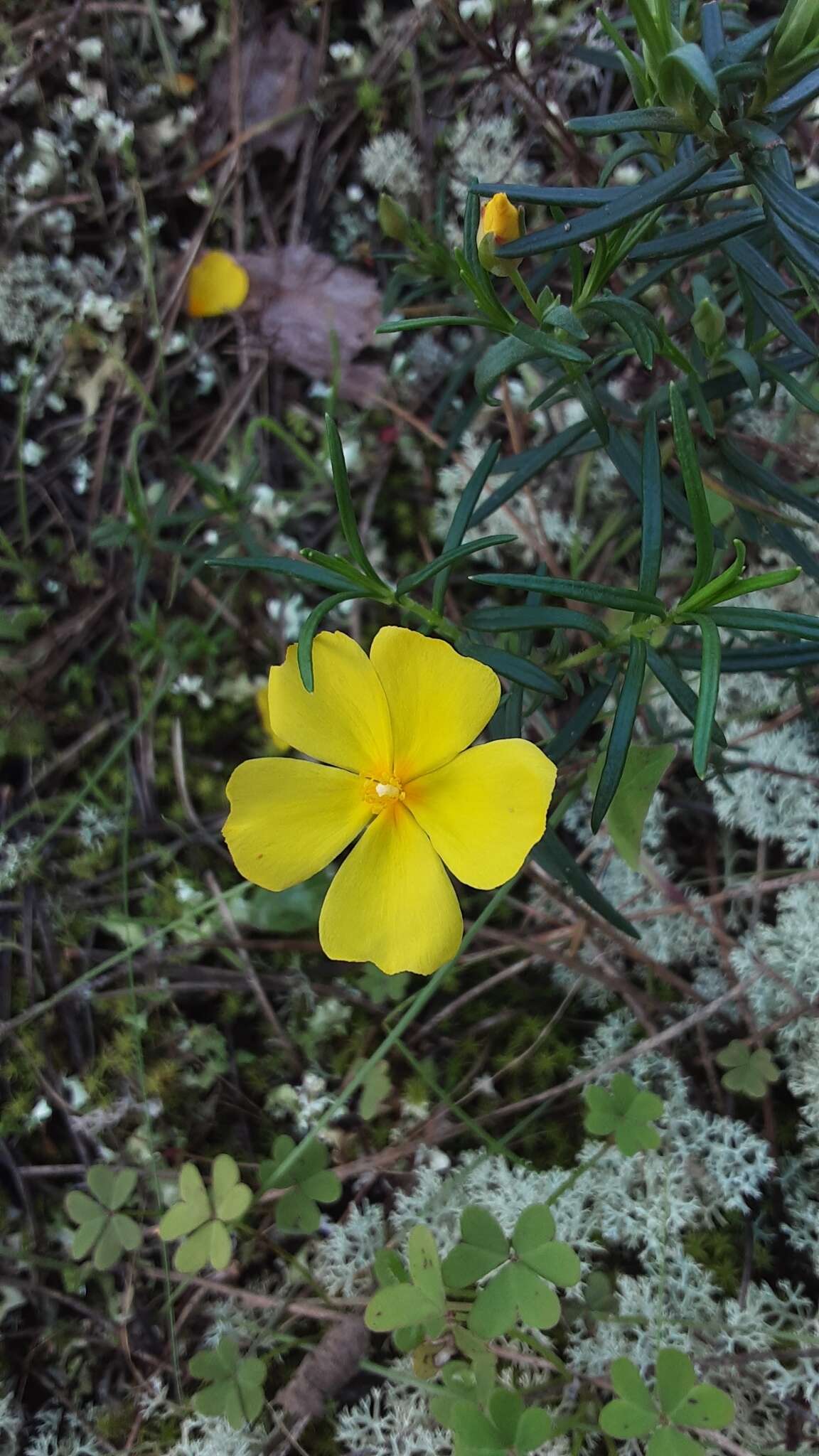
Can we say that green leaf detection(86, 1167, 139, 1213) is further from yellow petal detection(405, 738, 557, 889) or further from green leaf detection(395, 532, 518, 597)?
green leaf detection(395, 532, 518, 597)

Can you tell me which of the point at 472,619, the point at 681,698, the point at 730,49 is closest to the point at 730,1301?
the point at 681,698

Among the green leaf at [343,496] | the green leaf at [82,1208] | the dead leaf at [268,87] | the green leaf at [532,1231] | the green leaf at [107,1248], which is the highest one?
the dead leaf at [268,87]

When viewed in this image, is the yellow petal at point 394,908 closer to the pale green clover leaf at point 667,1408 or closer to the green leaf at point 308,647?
the green leaf at point 308,647

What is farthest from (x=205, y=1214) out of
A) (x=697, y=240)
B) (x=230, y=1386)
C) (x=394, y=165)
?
(x=394, y=165)

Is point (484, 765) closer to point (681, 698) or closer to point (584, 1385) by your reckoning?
point (681, 698)

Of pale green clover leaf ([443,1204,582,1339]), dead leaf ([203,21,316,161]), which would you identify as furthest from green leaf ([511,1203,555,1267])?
dead leaf ([203,21,316,161])

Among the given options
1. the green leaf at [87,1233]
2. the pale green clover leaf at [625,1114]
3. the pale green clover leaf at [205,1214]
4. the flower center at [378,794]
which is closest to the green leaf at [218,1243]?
the pale green clover leaf at [205,1214]
